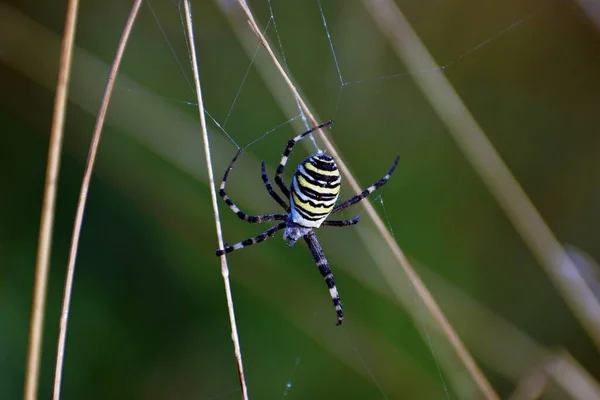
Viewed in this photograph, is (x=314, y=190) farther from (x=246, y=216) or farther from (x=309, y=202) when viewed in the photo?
(x=246, y=216)

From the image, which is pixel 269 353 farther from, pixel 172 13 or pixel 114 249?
pixel 172 13

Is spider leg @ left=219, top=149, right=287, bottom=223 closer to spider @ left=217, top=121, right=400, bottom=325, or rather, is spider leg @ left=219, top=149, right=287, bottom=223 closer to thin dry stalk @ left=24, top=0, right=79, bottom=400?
spider @ left=217, top=121, right=400, bottom=325

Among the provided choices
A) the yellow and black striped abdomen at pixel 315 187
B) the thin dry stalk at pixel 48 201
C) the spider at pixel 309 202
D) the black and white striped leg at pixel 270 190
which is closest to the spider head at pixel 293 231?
the spider at pixel 309 202

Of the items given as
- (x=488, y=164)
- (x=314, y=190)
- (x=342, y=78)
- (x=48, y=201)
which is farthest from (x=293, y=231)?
(x=48, y=201)

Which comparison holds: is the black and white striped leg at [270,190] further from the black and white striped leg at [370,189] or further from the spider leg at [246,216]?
the black and white striped leg at [370,189]

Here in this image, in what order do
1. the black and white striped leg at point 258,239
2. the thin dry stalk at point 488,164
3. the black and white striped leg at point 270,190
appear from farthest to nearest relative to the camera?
the black and white striped leg at point 258,239, the black and white striped leg at point 270,190, the thin dry stalk at point 488,164

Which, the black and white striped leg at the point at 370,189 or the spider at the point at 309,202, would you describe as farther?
the black and white striped leg at the point at 370,189
